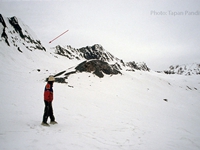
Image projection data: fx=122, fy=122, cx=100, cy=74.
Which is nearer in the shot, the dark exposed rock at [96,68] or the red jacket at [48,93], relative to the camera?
the red jacket at [48,93]

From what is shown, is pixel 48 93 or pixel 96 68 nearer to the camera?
pixel 48 93

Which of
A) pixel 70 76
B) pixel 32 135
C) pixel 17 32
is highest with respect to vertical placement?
pixel 17 32

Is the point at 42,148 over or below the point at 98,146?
over

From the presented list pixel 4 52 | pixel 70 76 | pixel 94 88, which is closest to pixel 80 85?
pixel 94 88

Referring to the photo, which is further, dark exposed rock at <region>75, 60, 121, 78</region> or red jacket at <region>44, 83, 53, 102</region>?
dark exposed rock at <region>75, 60, 121, 78</region>

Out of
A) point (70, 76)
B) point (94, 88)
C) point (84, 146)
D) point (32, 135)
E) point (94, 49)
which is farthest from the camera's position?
point (94, 49)

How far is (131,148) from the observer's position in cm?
426

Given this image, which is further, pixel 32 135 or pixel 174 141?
pixel 174 141

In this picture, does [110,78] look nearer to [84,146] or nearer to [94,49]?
[84,146]

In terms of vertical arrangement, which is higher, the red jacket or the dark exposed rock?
the dark exposed rock

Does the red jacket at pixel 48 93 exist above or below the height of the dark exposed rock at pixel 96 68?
below

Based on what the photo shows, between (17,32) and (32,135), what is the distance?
211 ft

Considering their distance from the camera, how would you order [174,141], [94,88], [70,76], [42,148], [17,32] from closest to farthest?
[42,148] → [174,141] → [94,88] → [70,76] → [17,32]

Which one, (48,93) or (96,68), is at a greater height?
(96,68)
